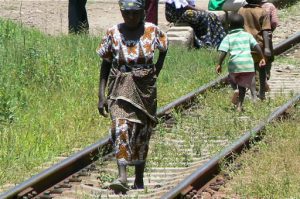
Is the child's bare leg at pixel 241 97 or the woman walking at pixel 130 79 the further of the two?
A: the child's bare leg at pixel 241 97

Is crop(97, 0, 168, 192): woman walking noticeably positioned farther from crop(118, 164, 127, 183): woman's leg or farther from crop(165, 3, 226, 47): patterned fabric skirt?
crop(165, 3, 226, 47): patterned fabric skirt

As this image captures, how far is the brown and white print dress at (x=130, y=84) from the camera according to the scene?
24.9 ft

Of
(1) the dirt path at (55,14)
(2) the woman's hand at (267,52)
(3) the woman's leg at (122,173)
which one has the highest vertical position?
(3) the woman's leg at (122,173)

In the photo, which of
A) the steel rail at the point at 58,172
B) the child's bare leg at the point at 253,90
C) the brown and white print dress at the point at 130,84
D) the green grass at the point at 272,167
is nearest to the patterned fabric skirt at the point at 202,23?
the child's bare leg at the point at 253,90

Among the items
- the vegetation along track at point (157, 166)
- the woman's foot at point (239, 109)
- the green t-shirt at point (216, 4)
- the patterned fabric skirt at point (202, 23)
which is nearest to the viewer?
the vegetation along track at point (157, 166)

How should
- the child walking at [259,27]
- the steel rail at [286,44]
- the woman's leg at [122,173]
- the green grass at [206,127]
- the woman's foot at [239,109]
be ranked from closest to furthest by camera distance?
1. the woman's leg at [122,173]
2. the green grass at [206,127]
3. the woman's foot at [239,109]
4. the child walking at [259,27]
5. the steel rail at [286,44]

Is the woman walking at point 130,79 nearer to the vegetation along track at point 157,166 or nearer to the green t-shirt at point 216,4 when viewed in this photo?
the vegetation along track at point 157,166

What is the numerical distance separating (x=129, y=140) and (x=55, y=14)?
44.1ft

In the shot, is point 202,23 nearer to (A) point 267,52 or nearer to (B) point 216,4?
(B) point 216,4

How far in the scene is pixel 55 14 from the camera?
68.3 feet

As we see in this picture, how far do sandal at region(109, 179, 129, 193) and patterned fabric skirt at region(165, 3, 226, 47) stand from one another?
30.0ft

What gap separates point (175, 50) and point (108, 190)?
7550mm

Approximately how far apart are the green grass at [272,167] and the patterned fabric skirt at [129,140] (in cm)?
82

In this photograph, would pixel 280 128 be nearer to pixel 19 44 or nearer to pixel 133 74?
pixel 133 74
